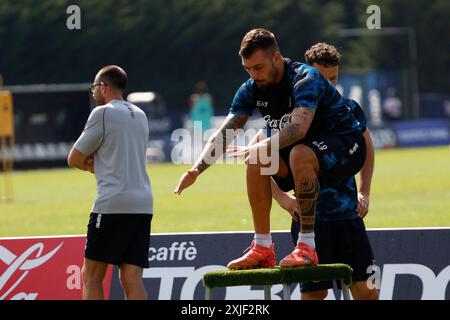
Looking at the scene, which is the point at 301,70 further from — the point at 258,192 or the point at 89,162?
the point at 89,162

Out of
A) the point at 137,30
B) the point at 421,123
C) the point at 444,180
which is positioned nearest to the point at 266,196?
the point at 444,180

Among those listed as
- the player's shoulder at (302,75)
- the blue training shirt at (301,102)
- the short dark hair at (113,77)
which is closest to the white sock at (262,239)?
the blue training shirt at (301,102)

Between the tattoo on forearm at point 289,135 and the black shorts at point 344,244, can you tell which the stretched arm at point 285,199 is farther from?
the tattoo on forearm at point 289,135

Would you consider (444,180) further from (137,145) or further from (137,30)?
(137,30)

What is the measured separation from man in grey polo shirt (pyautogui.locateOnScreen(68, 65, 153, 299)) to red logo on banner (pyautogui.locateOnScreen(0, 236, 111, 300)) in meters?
1.69

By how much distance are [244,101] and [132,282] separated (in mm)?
1773

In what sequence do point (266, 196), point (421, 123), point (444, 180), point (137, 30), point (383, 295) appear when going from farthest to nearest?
point (137, 30), point (421, 123), point (444, 180), point (383, 295), point (266, 196)

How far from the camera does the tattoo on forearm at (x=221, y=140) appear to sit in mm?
8781

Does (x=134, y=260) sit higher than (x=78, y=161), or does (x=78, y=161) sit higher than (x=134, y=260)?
(x=78, y=161)

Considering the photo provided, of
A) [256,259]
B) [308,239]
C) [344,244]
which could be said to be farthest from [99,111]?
[344,244]

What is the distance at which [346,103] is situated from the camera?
8.91 metres

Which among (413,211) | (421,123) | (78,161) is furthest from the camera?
(421,123)

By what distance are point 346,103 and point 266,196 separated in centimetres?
103

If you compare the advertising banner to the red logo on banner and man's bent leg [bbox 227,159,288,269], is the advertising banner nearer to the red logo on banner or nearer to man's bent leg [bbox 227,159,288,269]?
the red logo on banner
